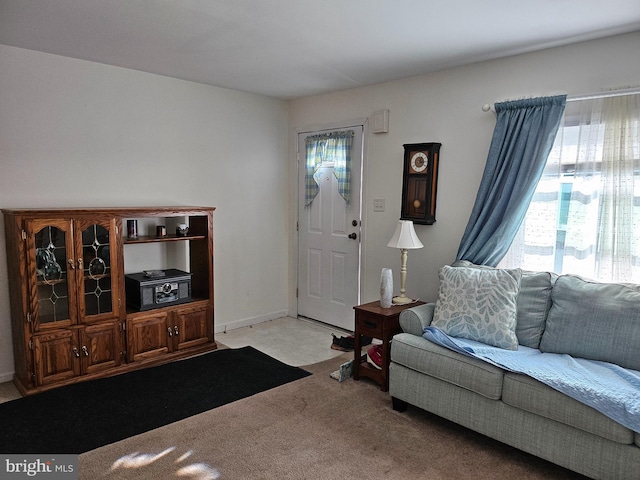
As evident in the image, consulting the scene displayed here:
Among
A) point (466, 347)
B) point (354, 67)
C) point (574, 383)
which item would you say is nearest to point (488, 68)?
point (354, 67)

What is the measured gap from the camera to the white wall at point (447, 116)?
9.39ft

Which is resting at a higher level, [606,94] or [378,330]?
[606,94]

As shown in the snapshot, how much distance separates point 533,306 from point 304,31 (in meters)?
2.23

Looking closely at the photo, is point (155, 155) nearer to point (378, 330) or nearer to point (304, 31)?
point (304, 31)

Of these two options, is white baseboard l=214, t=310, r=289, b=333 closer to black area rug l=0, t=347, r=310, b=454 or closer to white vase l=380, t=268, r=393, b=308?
black area rug l=0, t=347, r=310, b=454

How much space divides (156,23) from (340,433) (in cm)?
269

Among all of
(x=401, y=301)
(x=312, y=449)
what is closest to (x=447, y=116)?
(x=401, y=301)

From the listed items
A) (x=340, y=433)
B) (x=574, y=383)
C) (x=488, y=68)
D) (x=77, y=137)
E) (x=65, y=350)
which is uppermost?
(x=488, y=68)

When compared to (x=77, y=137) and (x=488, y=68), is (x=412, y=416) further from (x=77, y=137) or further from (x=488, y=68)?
(x=77, y=137)

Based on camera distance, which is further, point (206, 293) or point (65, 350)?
point (206, 293)

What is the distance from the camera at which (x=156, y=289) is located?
11.8 feet

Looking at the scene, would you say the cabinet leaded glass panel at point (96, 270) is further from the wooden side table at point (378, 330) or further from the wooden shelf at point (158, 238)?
the wooden side table at point (378, 330)

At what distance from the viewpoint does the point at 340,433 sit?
2607 mm

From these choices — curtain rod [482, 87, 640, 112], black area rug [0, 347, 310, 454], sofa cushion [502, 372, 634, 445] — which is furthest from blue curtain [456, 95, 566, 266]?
black area rug [0, 347, 310, 454]
